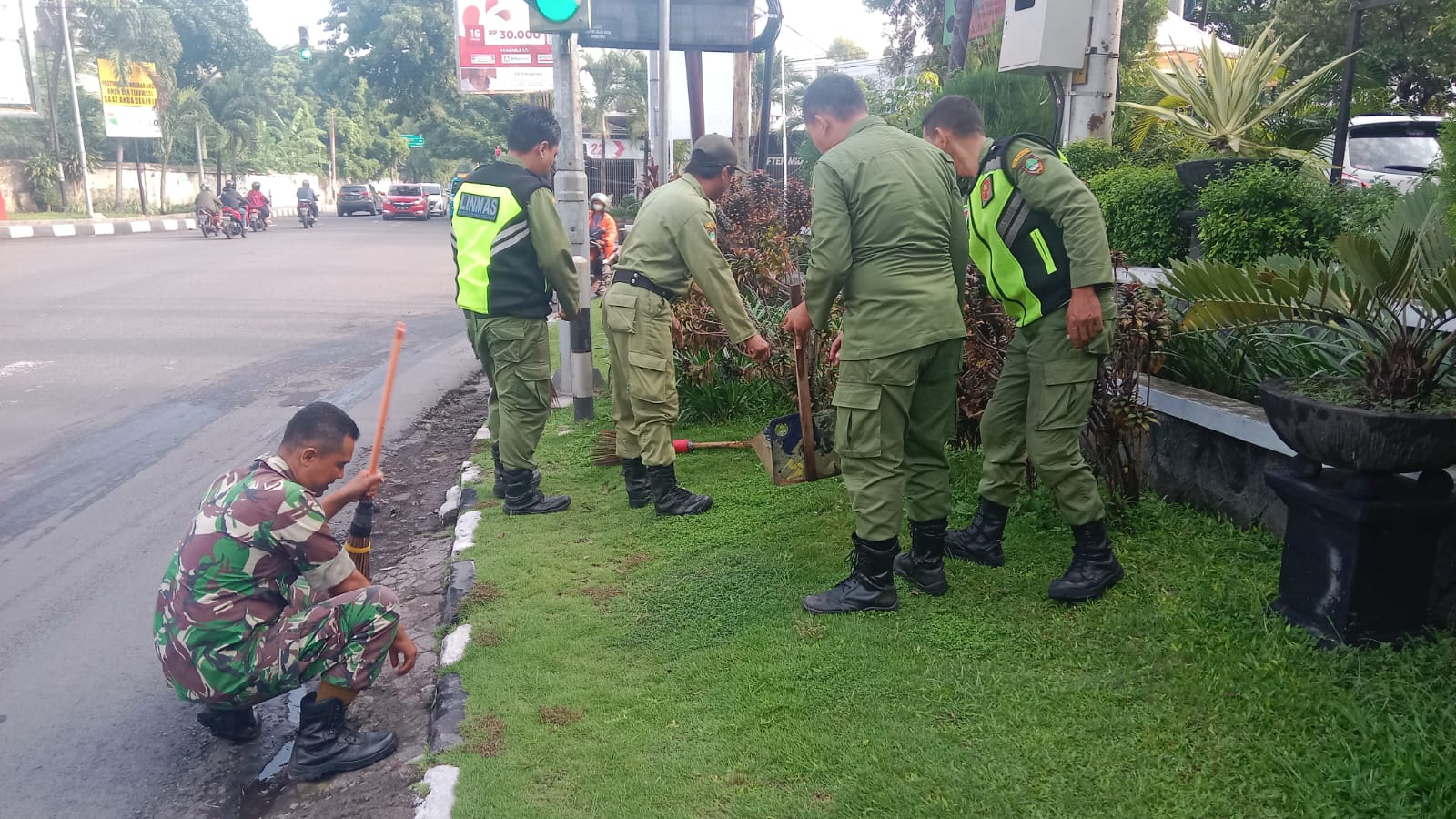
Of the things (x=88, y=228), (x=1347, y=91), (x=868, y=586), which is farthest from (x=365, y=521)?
(x=88, y=228)

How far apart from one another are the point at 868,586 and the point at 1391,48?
12577mm

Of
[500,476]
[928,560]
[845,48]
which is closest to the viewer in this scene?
[928,560]

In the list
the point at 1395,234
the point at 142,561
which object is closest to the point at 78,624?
the point at 142,561

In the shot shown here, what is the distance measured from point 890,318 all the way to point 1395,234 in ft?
5.45

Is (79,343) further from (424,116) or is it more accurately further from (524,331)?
(424,116)

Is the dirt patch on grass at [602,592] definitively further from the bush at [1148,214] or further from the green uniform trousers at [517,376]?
the bush at [1148,214]

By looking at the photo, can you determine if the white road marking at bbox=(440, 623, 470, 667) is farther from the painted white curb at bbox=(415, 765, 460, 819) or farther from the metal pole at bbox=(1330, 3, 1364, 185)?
the metal pole at bbox=(1330, 3, 1364, 185)

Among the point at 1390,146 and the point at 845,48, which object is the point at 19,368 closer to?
the point at 1390,146

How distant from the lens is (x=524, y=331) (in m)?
5.32

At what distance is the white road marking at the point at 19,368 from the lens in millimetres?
8648

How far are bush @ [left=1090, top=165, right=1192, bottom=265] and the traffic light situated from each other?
10.9 feet

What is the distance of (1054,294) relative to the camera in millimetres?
3729

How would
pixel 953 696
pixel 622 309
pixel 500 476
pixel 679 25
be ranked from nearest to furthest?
1. pixel 953 696
2. pixel 622 309
3. pixel 500 476
4. pixel 679 25

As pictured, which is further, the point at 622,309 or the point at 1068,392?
the point at 622,309
